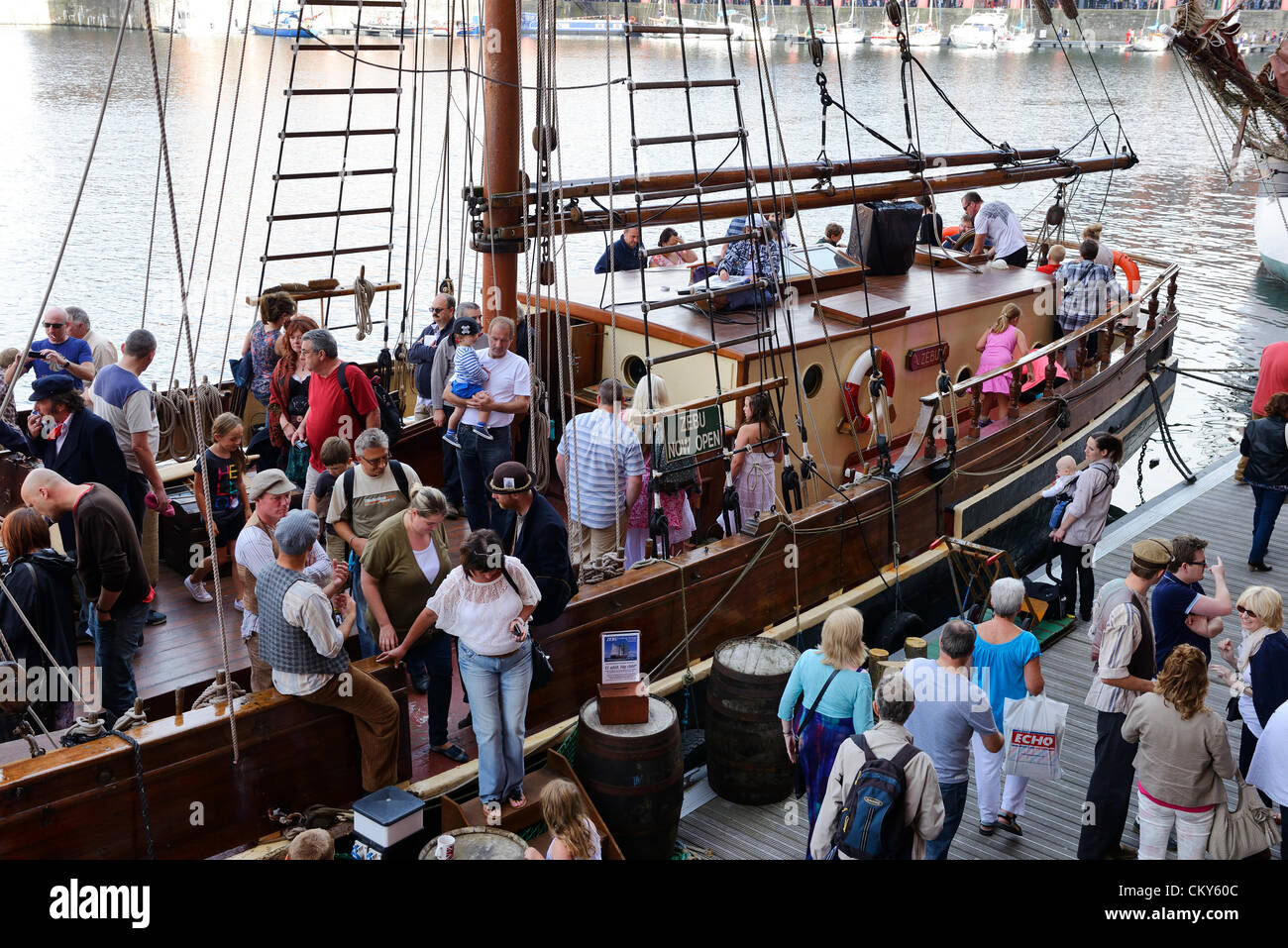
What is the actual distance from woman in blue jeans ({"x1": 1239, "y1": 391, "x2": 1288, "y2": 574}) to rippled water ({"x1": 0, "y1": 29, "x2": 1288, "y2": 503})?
5.71m

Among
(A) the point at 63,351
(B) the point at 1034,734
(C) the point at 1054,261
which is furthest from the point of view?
(C) the point at 1054,261

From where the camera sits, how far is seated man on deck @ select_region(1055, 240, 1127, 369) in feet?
35.0

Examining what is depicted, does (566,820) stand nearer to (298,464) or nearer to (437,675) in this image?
(437,675)

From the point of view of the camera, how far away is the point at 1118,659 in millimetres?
5352

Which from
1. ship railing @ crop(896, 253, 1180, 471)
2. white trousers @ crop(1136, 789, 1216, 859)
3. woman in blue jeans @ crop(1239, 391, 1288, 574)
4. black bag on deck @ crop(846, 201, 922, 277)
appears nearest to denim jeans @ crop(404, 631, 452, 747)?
white trousers @ crop(1136, 789, 1216, 859)

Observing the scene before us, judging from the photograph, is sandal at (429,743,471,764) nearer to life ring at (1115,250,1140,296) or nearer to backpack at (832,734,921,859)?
backpack at (832,734,921,859)

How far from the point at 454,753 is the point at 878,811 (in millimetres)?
2149

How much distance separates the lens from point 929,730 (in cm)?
505

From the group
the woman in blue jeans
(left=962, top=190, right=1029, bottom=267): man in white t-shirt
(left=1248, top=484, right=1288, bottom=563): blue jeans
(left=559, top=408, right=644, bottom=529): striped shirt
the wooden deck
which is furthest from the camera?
(left=962, top=190, right=1029, bottom=267): man in white t-shirt

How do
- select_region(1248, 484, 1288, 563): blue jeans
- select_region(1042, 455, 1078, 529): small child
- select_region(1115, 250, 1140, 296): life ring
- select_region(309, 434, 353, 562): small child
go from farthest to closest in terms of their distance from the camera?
select_region(1115, 250, 1140, 296): life ring → select_region(1248, 484, 1288, 563): blue jeans → select_region(1042, 455, 1078, 529): small child → select_region(309, 434, 353, 562): small child

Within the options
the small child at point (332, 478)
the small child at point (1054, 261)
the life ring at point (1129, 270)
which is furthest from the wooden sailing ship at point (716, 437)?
the life ring at point (1129, 270)

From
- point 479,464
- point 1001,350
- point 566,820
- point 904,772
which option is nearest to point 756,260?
point 479,464

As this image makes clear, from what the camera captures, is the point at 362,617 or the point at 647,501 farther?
the point at 647,501
